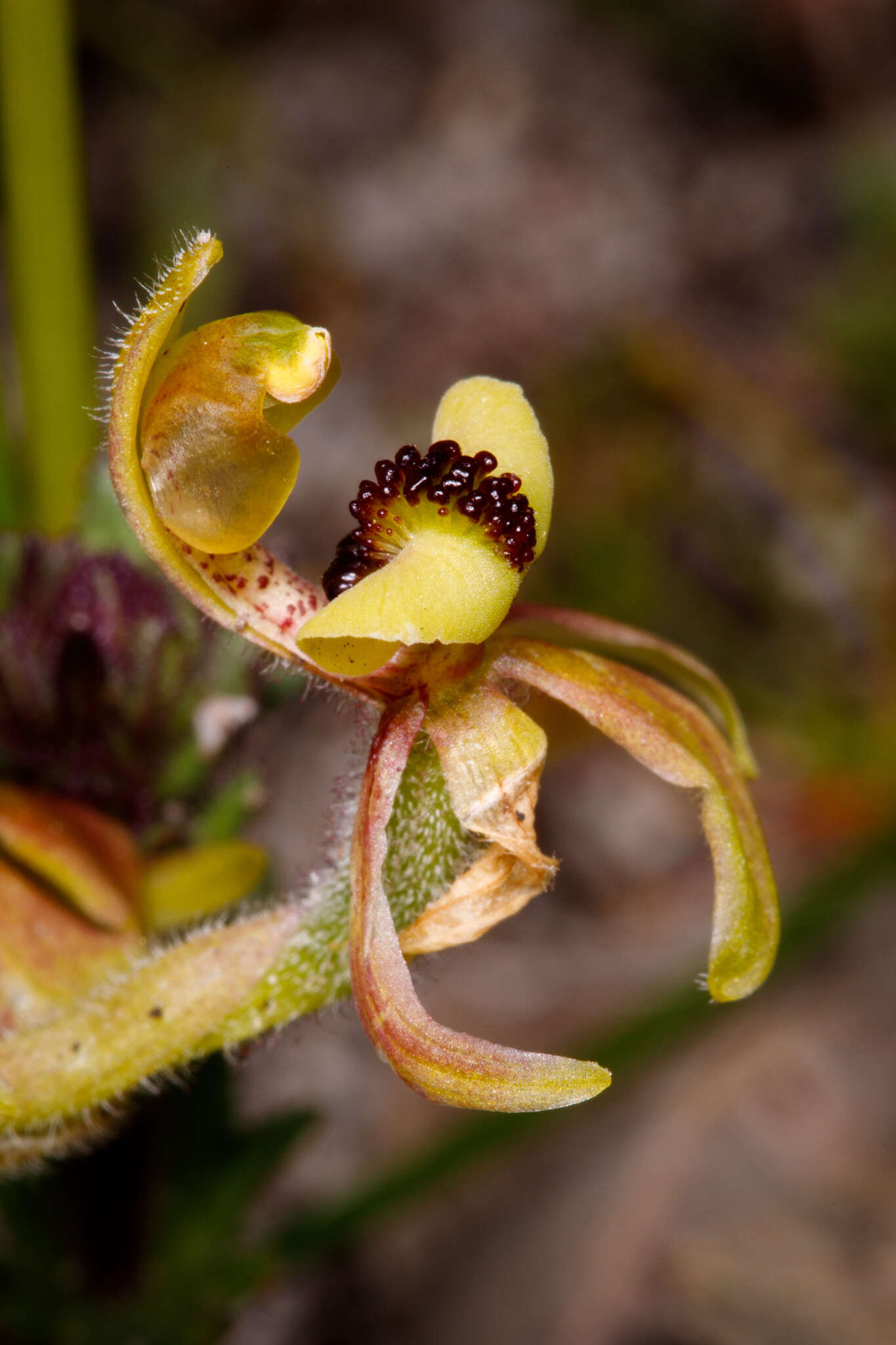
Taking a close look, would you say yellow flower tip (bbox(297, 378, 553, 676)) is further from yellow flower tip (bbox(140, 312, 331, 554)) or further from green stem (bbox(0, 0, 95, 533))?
green stem (bbox(0, 0, 95, 533))

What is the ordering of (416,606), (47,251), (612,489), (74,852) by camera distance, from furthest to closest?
(612,489) → (47,251) → (74,852) → (416,606)

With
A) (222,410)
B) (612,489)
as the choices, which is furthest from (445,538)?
(612,489)

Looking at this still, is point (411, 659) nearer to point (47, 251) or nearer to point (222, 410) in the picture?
point (222, 410)

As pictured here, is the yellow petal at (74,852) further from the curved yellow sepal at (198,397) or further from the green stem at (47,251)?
the green stem at (47,251)

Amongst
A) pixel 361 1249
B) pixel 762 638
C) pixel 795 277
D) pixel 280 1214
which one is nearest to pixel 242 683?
pixel 280 1214

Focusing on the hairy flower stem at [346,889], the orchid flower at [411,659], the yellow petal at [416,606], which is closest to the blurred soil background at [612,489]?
the hairy flower stem at [346,889]

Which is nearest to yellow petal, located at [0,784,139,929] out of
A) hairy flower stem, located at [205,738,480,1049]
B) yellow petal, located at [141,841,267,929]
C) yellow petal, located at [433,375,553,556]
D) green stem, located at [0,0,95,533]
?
yellow petal, located at [141,841,267,929]
